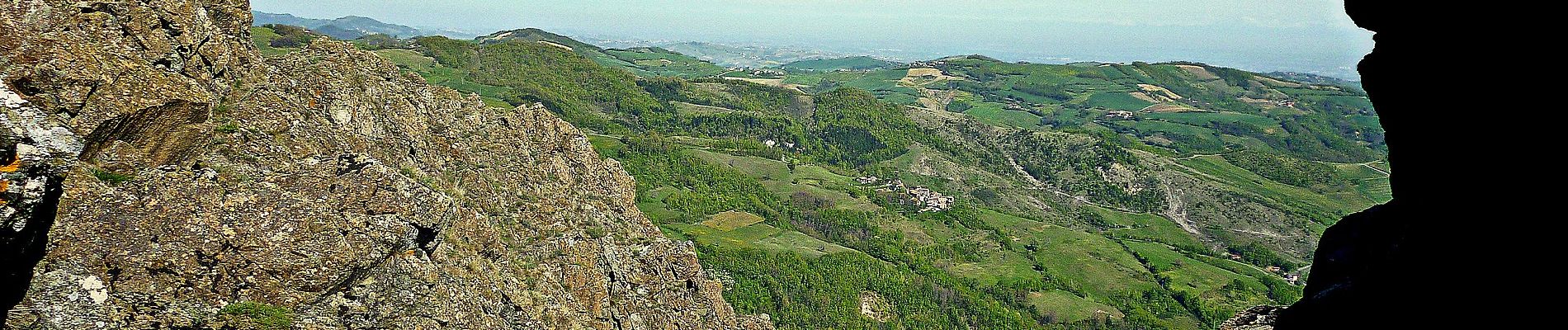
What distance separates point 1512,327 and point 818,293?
3604 inches

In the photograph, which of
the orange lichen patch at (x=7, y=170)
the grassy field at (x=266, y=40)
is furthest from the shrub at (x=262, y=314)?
the grassy field at (x=266, y=40)

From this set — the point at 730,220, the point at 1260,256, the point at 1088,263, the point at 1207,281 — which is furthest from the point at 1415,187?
the point at 1260,256

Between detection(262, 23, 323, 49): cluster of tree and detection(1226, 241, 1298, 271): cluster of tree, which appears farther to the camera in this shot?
detection(1226, 241, 1298, 271): cluster of tree

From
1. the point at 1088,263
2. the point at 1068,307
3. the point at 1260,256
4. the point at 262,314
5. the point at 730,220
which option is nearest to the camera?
the point at 262,314

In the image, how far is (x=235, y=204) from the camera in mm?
18016

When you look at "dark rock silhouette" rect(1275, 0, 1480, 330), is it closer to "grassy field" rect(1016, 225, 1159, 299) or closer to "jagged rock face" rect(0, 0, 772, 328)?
"jagged rock face" rect(0, 0, 772, 328)

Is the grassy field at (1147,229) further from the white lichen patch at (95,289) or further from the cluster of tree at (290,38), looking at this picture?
the white lichen patch at (95,289)

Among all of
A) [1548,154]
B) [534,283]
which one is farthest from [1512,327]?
[534,283]

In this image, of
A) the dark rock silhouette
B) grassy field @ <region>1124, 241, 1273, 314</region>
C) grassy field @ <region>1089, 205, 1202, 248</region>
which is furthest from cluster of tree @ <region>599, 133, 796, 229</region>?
the dark rock silhouette

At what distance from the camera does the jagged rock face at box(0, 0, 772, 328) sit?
49.3 ft

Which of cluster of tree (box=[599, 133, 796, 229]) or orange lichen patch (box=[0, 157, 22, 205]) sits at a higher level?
orange lichen patch (box=[0, 157, 22, 205])

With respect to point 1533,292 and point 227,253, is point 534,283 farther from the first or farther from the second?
point 1533,292

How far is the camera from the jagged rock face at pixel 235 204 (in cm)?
1504

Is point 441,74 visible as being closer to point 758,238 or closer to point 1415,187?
point 758,238
